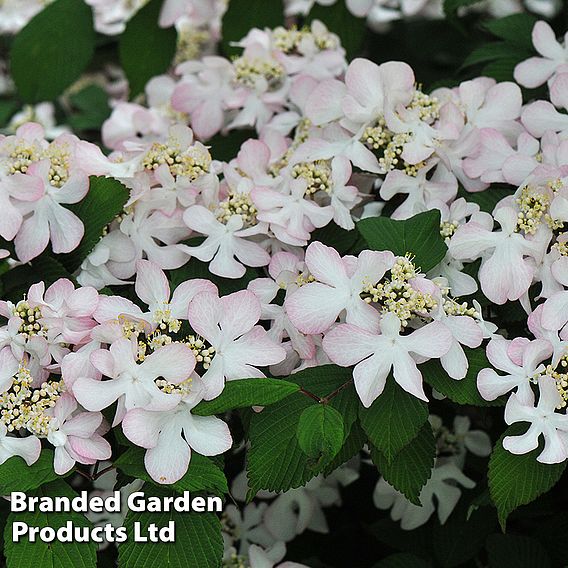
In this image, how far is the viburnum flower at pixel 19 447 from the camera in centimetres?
83

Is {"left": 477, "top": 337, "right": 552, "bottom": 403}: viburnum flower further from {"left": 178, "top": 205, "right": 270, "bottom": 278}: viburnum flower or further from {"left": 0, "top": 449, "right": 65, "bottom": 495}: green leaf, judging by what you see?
{"left": 0, "top": 449, "right": 65, "bottom": 495}: green leaf

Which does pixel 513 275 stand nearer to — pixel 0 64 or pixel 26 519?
pixel 26 519

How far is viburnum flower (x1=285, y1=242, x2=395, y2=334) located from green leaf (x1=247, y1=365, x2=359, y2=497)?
0.06m

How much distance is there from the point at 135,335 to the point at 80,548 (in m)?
0.20

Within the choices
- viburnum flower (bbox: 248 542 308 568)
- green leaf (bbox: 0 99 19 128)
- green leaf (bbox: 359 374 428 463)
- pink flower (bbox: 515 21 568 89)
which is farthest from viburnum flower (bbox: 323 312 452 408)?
A: green leaf (bbox: 0 99 19 128)

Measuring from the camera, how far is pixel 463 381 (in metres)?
0.86

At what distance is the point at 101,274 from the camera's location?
1.02 m

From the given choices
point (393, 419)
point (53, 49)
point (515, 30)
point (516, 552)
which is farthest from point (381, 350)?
point (53, 49)

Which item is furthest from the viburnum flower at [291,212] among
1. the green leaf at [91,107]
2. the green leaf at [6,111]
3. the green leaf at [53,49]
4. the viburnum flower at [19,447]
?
the green leaf at [6,111]

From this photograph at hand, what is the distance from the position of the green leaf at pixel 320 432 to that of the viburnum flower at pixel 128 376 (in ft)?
0.37

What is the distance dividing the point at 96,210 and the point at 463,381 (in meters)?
0.45

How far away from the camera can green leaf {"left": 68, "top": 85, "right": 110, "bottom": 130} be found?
1.67 m

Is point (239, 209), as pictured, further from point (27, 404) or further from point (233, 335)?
point (27, 404)

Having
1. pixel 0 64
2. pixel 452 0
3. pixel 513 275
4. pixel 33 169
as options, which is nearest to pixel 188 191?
pixel 33 169
